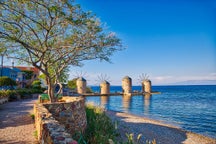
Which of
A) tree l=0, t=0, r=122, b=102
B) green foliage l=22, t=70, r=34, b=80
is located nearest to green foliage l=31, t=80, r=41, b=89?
green foliage l=22, t=70, r=34, b=80

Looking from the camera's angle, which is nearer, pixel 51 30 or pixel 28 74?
pixel 51 30

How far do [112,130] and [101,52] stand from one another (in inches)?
194

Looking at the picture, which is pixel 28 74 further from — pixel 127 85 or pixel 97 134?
pixel 97 134

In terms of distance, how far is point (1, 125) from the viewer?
10.6 meters

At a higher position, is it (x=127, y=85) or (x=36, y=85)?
(x=36, y=85)

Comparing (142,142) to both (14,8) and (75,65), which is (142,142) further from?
(14,8)

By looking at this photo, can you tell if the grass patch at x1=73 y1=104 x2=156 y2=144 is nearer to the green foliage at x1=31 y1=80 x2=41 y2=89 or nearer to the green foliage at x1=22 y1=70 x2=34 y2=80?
the green foliage at x1=31 y1=80 x2=41 y2=89

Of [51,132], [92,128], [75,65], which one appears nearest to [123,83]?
[75,65]

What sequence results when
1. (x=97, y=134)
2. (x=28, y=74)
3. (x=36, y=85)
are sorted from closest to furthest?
1. (x=97, y=134)
2. (x=36, y=85)
3. (x=28, y=74)

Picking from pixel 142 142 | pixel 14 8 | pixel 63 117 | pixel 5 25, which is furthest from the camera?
pixel 142 142

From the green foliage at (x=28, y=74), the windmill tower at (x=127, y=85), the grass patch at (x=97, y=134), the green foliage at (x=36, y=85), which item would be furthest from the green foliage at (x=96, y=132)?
the windmill tower at (x=127, y=85)

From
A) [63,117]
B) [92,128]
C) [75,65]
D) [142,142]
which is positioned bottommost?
[142,142]

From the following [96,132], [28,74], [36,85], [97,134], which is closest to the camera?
[97,134]

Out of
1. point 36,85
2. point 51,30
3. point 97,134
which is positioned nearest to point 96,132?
point 97,134
